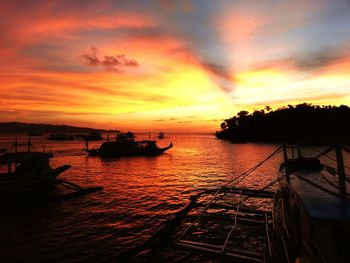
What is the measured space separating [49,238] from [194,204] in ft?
37.5

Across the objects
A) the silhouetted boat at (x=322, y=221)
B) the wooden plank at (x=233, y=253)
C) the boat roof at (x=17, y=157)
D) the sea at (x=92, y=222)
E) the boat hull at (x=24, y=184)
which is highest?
the boat roof at (x=17, y=157)

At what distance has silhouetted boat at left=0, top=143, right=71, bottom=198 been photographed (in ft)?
80.4

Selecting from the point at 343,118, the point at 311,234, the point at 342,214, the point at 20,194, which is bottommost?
the point at 20,194

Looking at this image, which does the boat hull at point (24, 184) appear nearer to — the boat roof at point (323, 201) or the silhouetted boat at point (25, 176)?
the silhouetted boat at point (25, 176)

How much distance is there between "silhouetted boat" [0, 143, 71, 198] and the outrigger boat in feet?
54.9

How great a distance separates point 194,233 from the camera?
683 inches

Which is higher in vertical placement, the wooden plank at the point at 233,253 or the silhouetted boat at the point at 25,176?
the silhouetted boat at the point at 25,176

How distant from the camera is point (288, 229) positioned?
10508 millimetres

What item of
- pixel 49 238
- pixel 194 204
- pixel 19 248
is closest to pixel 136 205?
pixel 194 204

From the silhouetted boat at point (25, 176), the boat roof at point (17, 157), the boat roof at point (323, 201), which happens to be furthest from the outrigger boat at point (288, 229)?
the boat roof at point (17, 157)

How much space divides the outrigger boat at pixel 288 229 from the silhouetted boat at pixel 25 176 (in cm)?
1675

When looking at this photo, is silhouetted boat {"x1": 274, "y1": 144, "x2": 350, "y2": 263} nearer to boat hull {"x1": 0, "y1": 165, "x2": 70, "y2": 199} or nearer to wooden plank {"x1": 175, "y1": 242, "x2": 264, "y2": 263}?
wooden plank {"x1": 175, "y1": 242, "x2": 264, "y2": 263}

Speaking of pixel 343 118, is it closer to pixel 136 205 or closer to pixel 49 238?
pixel 136 205

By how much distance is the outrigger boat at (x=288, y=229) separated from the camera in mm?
6340
